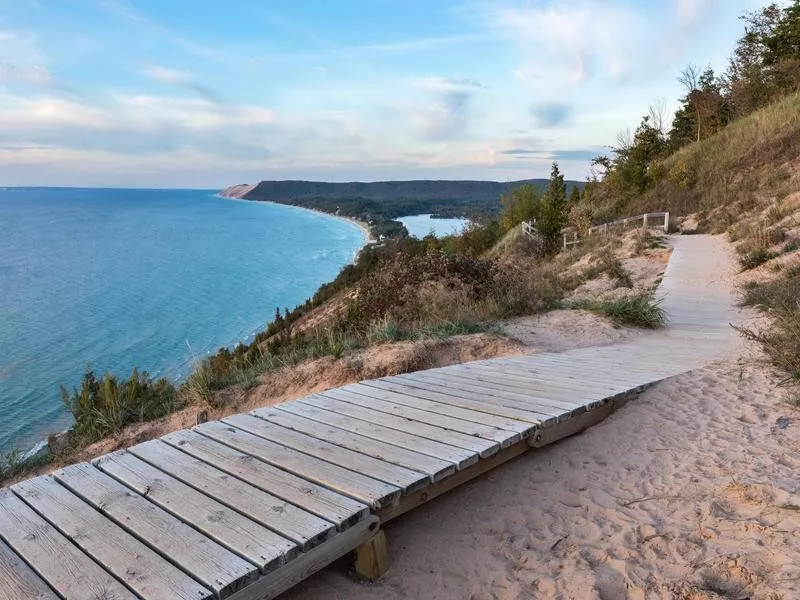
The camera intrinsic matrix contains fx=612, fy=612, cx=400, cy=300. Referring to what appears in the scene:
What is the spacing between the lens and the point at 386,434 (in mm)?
3797

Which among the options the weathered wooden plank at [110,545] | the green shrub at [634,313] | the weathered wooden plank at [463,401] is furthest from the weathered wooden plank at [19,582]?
the green shrub at [634,313]

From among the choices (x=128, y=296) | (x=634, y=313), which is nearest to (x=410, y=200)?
(x=128, y=296)

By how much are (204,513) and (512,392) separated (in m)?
2.60

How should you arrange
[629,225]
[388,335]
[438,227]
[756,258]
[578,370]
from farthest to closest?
[438,227]
[629,225]
[756,258]
[388,335]
[578,370]

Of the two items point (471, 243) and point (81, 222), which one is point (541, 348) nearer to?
point (471, 243)

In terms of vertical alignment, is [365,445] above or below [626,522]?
above

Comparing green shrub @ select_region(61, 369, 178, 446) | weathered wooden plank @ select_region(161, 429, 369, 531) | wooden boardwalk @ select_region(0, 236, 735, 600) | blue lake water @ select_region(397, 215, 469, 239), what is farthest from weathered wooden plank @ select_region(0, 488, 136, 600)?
blue lake water @ select_region(397, 215, 469, 239)

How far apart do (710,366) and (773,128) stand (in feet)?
83.4

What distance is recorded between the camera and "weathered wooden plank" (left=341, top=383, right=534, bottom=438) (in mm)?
3832

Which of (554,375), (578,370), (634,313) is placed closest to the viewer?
(554,375)

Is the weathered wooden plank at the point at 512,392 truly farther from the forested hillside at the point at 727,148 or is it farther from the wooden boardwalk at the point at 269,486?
the forested hillside at the point at 727,148

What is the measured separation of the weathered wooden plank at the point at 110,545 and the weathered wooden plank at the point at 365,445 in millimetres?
1282

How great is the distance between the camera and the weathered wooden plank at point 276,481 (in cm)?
280

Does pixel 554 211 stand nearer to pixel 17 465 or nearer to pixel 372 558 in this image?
pixel 17 465
